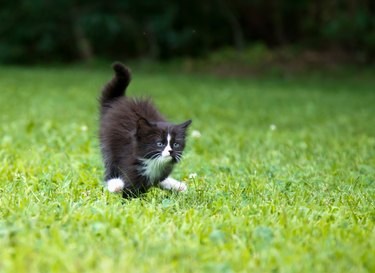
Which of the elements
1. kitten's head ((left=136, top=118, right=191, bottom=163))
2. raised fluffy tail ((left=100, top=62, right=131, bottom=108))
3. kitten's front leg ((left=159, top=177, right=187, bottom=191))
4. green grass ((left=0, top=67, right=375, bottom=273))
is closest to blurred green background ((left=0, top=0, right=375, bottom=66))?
green grass ((left=0, top=67, right=375, bottom=273))

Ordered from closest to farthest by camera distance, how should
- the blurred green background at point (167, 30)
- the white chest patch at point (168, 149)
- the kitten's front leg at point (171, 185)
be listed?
the white chest patch at point (168, 149)
the kitten's front leg at point (171, 185)
the blurred green background at point (167, 30)

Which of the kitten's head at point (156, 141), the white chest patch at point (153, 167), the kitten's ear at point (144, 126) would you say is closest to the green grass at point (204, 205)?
the white chest patch at point (153, 167)

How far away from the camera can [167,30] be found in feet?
93.1

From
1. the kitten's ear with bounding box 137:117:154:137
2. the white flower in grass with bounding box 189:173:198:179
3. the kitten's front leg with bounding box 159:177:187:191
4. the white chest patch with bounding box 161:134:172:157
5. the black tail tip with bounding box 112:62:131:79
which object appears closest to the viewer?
the white chest patch with bounding box 161:134:172:157

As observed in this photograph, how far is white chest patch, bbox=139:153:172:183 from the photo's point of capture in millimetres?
4863

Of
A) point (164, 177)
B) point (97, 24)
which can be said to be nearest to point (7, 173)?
point (164, 177)

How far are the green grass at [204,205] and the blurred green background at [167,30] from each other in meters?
17.4

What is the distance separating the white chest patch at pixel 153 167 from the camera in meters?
4.86

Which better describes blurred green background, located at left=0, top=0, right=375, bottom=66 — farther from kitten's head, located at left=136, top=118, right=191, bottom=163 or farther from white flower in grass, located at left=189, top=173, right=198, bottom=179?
kitten's head, located at left=136, top=118, right=191, bottom=163

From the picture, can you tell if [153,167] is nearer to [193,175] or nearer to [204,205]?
[204,205]

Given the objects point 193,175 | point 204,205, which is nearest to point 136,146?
point 204,205

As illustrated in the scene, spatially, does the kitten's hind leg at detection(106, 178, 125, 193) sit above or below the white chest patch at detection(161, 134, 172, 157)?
below

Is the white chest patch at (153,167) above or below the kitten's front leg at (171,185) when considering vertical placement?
above

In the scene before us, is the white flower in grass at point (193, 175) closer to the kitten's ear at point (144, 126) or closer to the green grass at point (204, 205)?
the green grass at point (204, 205)
